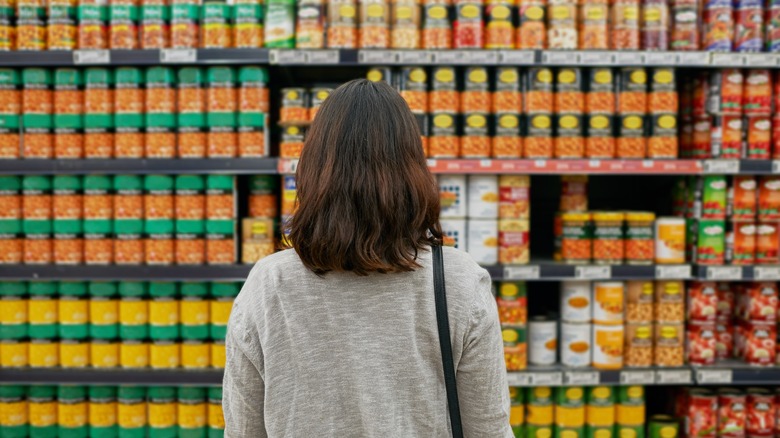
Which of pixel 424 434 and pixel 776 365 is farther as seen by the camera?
pixel 776 365

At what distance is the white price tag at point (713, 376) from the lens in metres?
2.97

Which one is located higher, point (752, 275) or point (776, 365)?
point (752, 275)

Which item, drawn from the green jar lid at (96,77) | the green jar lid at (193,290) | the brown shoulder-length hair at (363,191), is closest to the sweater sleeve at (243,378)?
the brown shoulder-length hair at (363,191)

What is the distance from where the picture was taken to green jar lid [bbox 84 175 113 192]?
302 centimetres

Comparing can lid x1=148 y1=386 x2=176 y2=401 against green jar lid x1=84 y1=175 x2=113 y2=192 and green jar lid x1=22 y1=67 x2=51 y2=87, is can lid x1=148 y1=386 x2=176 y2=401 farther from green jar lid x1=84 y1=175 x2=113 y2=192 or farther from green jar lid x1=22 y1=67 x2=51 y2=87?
green jar lid x1=22 y1=67 x2=51 y2=87

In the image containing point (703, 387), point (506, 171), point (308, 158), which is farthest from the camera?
point (703, 387)

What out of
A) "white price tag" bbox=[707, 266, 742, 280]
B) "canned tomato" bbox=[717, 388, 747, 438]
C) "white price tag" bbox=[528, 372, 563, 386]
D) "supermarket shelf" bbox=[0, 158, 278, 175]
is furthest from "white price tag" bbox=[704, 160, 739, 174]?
"supermarket shelf" bbox=[0, 158, 278, 175]

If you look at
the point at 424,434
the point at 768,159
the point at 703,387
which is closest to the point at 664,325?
the point at 703,387

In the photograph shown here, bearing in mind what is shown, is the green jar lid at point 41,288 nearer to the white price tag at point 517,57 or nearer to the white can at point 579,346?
the white price tag at point 517,57

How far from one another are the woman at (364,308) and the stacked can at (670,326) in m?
2.23

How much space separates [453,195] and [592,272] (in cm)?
70

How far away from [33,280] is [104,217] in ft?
1.47

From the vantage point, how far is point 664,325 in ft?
9.93

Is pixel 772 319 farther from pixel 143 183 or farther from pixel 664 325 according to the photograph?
pixel 143 183
